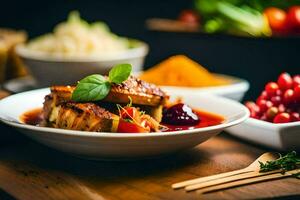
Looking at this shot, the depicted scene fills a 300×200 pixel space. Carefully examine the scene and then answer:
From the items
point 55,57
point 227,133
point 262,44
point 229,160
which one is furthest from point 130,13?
point 229,160

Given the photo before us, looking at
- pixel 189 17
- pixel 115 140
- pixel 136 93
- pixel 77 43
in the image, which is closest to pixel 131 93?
pixel 136 93

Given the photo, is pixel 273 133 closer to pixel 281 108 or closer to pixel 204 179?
pixel 281 108

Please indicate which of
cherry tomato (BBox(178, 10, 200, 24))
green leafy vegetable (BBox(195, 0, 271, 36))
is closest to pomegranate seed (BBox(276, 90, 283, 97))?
green leafy vegetable (BBox(195, 0, 271, 36))

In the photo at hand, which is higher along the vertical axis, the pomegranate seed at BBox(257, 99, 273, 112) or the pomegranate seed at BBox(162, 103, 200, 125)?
the pomegranate seed at BBox(257, 99, 273, 112)

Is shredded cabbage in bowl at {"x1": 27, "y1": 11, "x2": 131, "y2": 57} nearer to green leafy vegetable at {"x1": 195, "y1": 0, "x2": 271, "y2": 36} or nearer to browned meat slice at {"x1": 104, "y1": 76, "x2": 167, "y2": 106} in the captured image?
green leafy vegetable at {"x1": 195, "y1": 0, "x2": 271, "y2": 36}

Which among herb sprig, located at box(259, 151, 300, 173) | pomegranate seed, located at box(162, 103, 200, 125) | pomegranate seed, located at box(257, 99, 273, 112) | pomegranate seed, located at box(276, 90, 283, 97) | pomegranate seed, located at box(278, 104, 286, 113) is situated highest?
pomegranate seed, located at box(276, 90, 283, 97)

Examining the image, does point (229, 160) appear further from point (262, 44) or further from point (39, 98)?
point (262, 44)

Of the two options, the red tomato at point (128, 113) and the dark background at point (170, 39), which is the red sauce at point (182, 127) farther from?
the dark background at point (170, 39)
